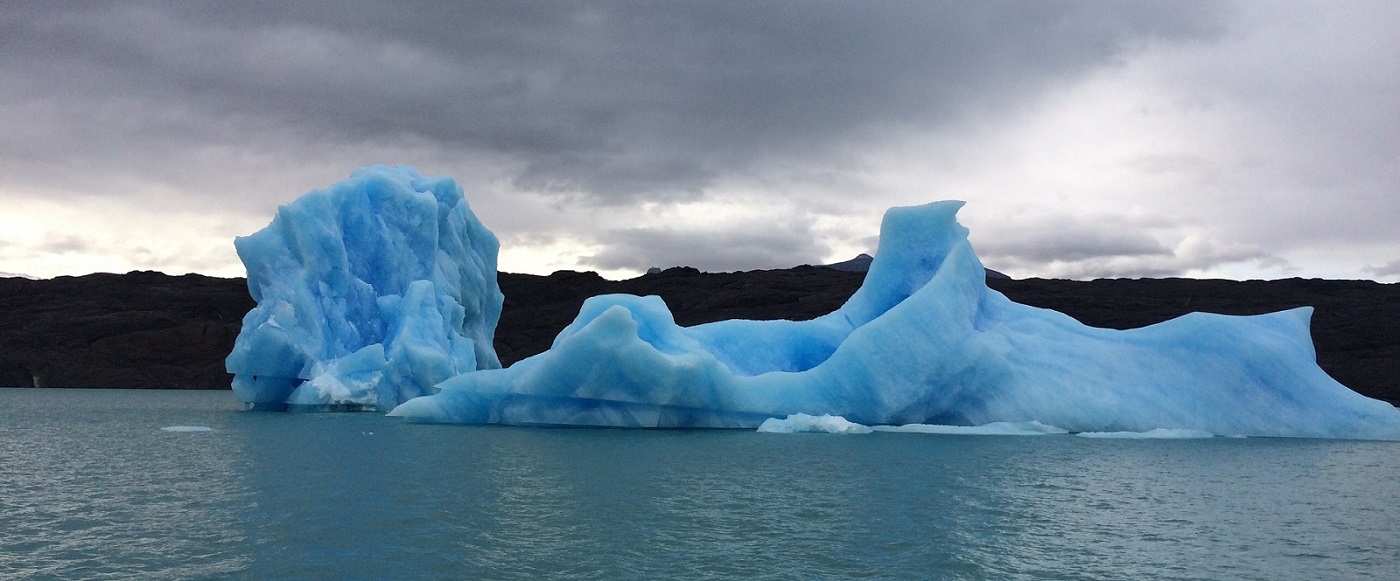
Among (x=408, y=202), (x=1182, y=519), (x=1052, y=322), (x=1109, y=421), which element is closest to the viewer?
(x=1182, y=519)

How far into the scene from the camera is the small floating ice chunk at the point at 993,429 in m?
18.3

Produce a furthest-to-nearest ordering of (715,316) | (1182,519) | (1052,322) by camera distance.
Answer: (715,316) < (1052,322) < (1182,519)

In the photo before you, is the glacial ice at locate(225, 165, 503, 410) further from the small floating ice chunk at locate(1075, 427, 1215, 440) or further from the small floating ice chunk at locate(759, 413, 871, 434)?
the small floating ice chunk at locate(1075, 427, 1215, 440)

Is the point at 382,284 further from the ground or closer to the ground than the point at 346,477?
further from the ground

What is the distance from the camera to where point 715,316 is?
214 ft

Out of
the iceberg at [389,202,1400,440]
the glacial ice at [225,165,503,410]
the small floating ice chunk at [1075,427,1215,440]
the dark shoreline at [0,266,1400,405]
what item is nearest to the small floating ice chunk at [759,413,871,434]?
the iceberg at [389,202,1400,440]

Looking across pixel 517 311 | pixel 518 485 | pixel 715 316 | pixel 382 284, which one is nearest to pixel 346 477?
pixel 518 485

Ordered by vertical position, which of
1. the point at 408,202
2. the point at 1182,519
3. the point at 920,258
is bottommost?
the point at 1182,519

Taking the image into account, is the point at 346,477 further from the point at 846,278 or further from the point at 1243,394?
the point at 846,278

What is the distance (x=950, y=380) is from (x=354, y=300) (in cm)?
1527

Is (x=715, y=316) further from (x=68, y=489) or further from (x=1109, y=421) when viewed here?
(x=68, y=489)

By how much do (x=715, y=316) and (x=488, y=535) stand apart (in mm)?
57040

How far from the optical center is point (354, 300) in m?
26.1

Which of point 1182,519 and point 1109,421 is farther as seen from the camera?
point 1109,421
